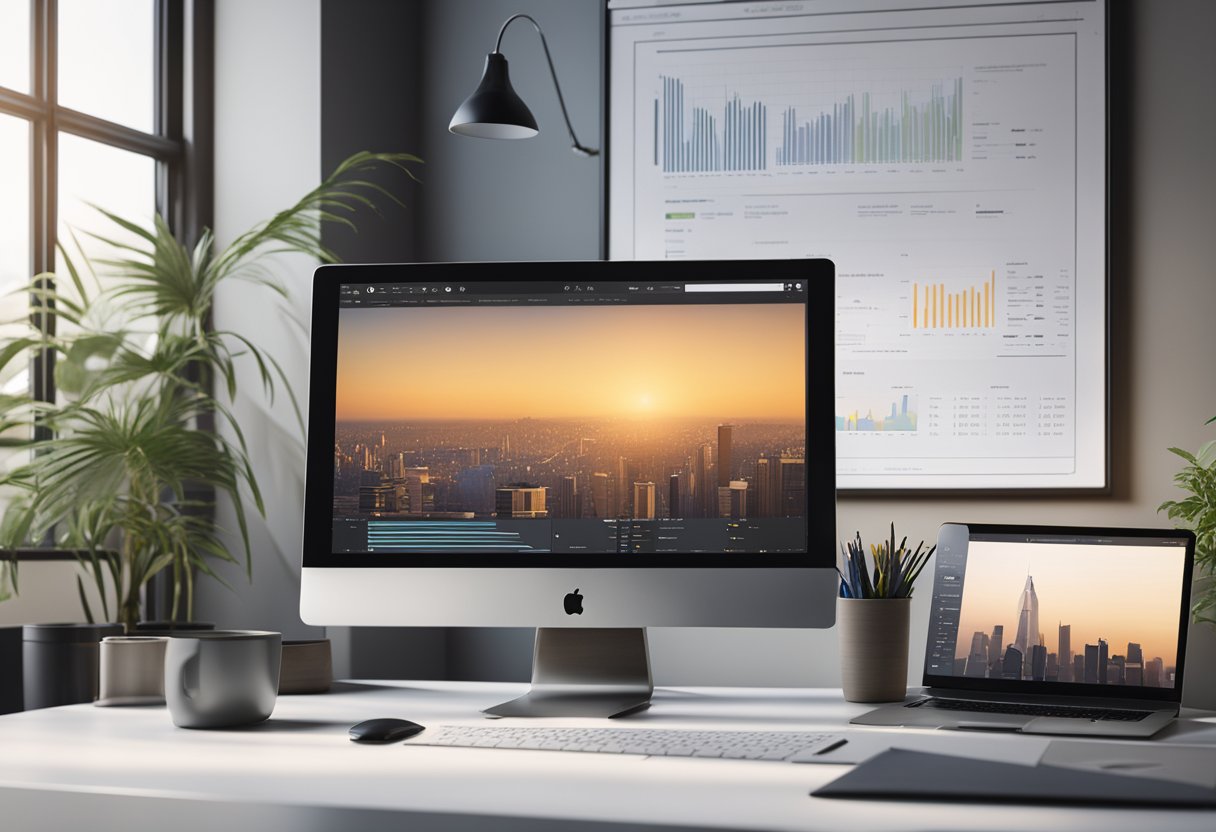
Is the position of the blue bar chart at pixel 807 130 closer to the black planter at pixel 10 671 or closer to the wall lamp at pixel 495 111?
the wall lamp at pixel 495 111

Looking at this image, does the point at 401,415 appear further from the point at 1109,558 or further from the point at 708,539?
the point at 1109,558

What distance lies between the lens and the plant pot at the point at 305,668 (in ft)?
5.16

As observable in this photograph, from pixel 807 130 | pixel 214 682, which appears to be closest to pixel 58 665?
pixel 214 682

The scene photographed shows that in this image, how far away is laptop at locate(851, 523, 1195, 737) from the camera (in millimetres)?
1393

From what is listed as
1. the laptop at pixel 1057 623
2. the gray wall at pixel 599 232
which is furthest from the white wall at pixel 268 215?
the laptop at pixel 1057 623

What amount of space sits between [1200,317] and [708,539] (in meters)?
1.52

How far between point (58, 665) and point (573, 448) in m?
0.77

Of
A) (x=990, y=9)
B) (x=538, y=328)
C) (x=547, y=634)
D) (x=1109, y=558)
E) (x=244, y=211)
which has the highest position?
(x=990, y=9)

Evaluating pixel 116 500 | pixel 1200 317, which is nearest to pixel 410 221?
pixel 116 500

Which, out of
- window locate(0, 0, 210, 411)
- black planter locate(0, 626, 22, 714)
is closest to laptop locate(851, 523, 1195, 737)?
black planter locate(0, 626, 22, 714)

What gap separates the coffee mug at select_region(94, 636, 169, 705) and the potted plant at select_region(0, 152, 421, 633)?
1.98 feet

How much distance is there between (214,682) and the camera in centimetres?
128

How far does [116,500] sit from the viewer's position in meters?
2.16

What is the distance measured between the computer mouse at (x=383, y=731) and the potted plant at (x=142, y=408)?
3.44ft
